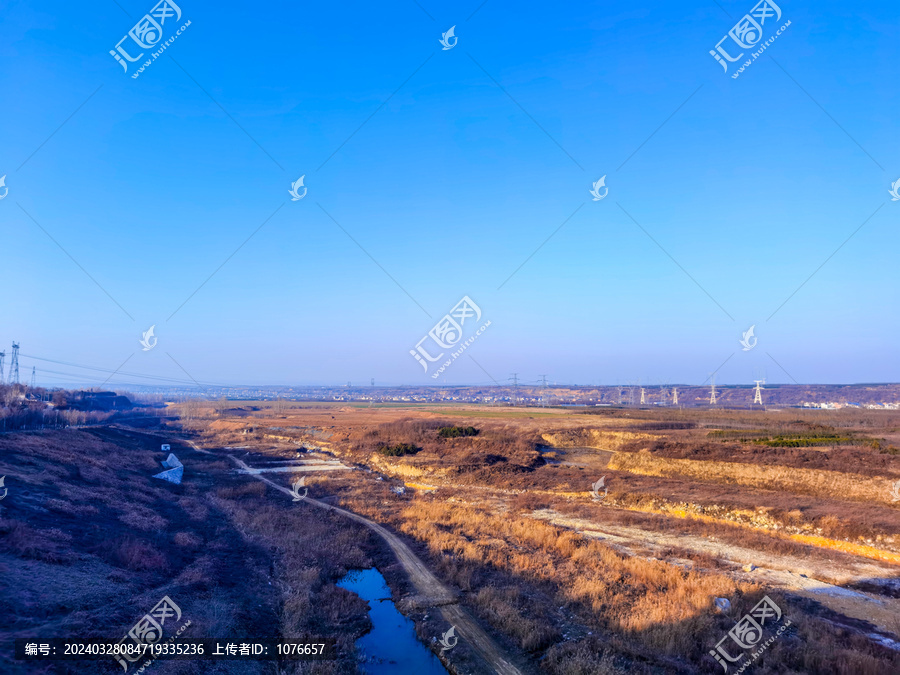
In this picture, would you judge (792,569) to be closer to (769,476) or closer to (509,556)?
(509,556)

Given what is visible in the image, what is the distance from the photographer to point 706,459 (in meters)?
40.1

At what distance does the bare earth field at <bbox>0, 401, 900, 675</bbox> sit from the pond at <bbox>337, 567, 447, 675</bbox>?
19.1 inches

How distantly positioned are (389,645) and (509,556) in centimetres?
837

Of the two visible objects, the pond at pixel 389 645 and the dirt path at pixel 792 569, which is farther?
the dirt path at pixel 792 569

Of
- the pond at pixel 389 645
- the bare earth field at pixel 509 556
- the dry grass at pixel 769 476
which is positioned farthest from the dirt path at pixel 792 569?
the pond at pixel 389 645

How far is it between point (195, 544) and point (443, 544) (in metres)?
11.6

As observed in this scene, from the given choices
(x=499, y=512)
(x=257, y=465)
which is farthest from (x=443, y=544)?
(x=257, y=465)

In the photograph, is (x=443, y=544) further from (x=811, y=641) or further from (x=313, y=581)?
(x=811, y=641)

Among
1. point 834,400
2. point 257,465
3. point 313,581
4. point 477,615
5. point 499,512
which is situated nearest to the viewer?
point 477,615

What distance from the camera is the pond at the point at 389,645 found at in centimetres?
1301

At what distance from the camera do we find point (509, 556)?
21281 mm

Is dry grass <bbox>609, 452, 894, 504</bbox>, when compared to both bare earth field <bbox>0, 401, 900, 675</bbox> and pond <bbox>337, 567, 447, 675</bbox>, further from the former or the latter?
pond <bbox>337, 567, 447, 675</bbox>

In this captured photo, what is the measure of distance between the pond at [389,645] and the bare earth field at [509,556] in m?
0.49

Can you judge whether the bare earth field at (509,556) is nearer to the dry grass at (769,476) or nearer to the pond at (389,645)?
the dry grass at (769,476)
